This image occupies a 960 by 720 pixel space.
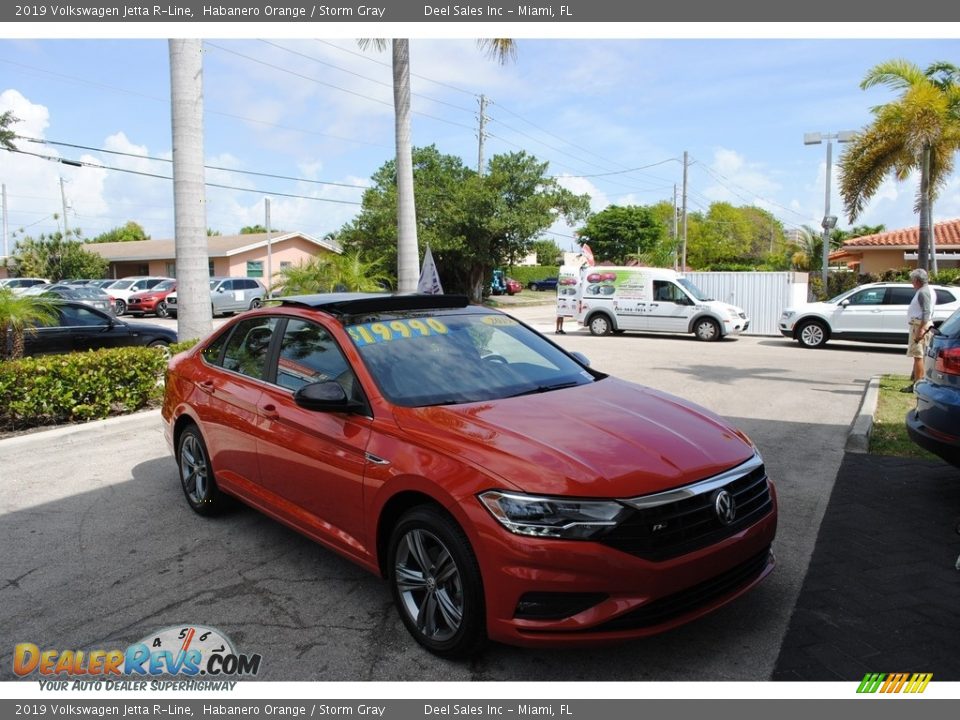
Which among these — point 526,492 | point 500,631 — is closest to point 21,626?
point 500,631

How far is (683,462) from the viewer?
321 centimetres

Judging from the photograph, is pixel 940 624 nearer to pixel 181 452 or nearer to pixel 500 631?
pixel 500 631

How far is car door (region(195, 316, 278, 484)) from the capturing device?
4.57 metres

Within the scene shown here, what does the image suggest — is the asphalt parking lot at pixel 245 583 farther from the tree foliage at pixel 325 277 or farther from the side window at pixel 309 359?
the tree foliage at pixel 325 277

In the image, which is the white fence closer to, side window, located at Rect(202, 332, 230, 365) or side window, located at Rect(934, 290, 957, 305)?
side window, located at Rect(934, 290, 957, 305)

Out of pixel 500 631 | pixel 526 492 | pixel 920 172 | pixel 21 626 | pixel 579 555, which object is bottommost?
pixel 21 626

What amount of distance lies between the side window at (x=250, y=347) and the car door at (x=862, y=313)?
16.0 m

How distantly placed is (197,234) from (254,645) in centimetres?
787

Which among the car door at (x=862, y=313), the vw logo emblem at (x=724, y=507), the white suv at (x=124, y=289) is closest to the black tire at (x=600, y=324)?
the car door at (x=862, y=313)

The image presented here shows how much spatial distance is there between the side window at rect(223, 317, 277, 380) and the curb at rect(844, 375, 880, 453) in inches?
215

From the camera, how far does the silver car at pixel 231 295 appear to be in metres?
28.9

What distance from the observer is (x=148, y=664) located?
3.36 meters

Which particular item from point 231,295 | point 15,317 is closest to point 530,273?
point 231,295

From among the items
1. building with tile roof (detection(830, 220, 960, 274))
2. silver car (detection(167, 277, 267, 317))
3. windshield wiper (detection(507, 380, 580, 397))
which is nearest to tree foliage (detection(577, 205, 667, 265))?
building with tile roof (detection(830, 220, 960, 274))
